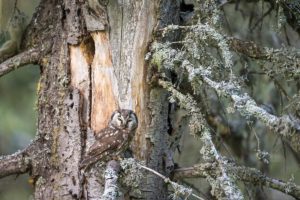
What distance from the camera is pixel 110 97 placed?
3.54 meters

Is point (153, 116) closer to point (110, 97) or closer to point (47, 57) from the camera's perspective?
point (110, 97)

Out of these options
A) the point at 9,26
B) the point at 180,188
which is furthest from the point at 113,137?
the point at 9,26

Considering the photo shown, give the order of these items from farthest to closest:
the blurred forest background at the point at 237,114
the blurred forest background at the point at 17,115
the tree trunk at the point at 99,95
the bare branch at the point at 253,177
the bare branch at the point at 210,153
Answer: the blurred forest background at the point at 17,115, the blurred forest background at the point at 237,114, the tree trunk at the point at 99,95, the bare branch at the point at 253,177, the bare branch at the point at 210,153

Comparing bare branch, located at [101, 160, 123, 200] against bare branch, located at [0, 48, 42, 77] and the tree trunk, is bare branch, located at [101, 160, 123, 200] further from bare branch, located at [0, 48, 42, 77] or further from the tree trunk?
bare branch, located at [0, 48, 42, 77]

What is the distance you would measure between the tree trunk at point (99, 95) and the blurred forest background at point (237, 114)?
29 centimetres

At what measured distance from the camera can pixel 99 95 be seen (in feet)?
11.6

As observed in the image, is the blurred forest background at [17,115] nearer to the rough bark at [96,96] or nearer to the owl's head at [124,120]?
the rough bark at [96,96]

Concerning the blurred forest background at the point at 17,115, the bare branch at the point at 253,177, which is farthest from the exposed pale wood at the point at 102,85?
the blurred forest background at the point at 17,115

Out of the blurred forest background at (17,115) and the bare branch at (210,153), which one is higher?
the bare branch at (210,153)

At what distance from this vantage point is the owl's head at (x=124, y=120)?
338 cm

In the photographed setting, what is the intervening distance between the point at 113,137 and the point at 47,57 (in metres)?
0.56

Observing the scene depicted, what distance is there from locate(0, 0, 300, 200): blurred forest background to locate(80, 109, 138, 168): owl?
435 millimetres

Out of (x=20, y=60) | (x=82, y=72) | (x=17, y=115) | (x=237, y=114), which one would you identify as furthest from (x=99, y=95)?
(x=17, y=115)

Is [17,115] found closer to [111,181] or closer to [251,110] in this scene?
[111,181]
